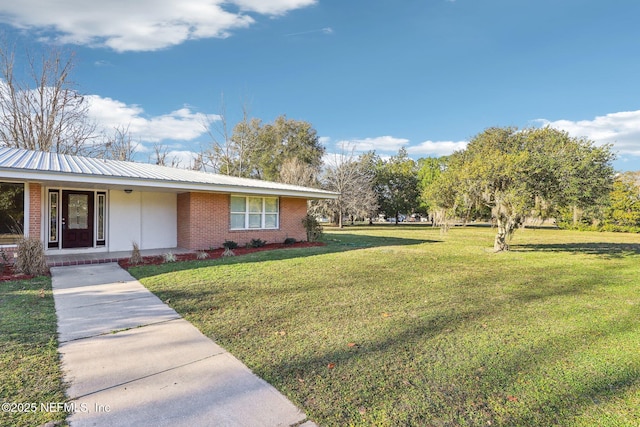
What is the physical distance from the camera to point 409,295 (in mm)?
6113

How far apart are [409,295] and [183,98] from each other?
84.5 feet

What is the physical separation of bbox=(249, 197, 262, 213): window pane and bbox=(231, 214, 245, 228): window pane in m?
0.54

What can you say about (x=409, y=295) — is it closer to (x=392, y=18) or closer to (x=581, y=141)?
(x=581, y=141)

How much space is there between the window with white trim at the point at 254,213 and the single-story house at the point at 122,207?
0.13ft

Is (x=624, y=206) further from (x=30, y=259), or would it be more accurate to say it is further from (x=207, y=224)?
(x=30, y=259)

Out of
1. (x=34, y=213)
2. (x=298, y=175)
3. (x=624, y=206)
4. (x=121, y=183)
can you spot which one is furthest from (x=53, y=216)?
(x=624, y=206)

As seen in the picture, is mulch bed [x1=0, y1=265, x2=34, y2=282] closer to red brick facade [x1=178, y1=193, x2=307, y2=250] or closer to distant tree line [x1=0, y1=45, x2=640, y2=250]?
red brick facade [x1=178, y1=193, x2=307, y2=250]

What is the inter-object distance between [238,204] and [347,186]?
1973 centimetres

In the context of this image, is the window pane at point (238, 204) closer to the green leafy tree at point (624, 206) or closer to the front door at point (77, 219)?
the front door at point (77, 219)

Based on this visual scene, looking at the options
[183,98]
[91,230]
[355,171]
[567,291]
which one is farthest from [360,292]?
[355,171]

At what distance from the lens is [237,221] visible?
1329 cm

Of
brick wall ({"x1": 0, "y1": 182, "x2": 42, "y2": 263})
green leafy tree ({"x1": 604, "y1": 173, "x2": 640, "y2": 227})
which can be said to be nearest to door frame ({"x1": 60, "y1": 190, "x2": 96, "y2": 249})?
brick wall ({"x1": 0, "y1": 182, "x2": 42, "y2": 263})

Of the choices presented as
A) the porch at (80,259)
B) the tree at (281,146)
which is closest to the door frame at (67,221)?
the porch at (80,259)

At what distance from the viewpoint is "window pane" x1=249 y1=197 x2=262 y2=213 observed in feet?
44.7
